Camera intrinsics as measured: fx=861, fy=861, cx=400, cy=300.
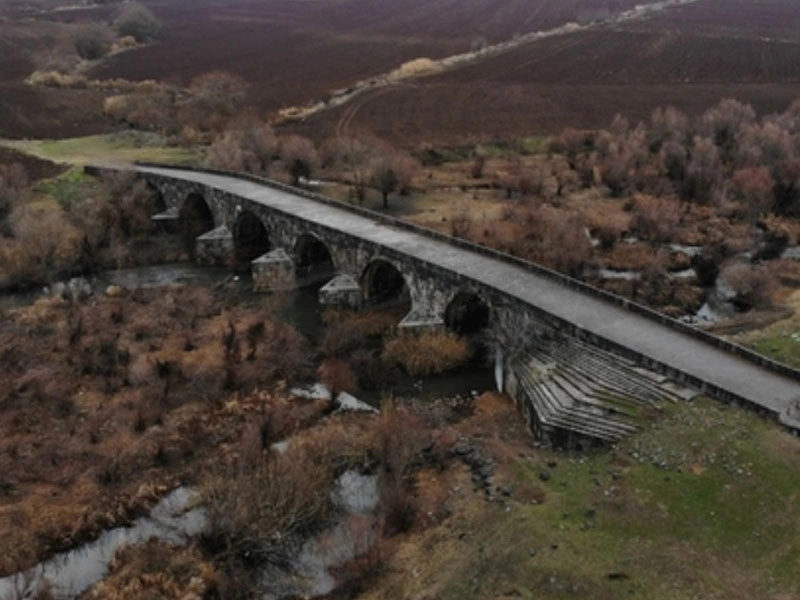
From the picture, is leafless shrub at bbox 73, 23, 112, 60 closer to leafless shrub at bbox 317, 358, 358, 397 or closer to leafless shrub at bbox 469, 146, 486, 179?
leafless shrub at bbox 469, 146, 486, 179

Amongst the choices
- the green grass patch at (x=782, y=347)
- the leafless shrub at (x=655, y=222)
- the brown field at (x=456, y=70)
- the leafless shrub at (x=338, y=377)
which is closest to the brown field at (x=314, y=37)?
the brown field at (x=456, y=70)

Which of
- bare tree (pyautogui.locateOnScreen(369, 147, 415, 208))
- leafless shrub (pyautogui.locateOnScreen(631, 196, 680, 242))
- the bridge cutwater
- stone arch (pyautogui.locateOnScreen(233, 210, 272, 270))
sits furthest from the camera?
bare tree (pyautogui.locateOnScreen(369, 147, 415, 208))

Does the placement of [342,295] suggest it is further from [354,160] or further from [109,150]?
[109,150]

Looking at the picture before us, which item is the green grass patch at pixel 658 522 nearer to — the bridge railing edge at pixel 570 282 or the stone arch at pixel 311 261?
the bridge railing edge at pixel 570 282

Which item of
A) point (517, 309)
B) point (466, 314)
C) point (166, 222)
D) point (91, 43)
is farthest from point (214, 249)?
point (91, 43)

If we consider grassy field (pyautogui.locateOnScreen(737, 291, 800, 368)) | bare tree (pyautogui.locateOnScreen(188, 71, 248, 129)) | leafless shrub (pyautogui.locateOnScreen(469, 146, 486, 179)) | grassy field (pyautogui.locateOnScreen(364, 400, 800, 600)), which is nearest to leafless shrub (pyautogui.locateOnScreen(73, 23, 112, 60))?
bare tree (pyautogui.locateOnScreen(188, 71, 248, 129))

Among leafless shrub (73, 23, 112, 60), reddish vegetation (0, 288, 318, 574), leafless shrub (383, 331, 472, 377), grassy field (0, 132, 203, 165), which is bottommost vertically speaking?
reddish vegetation (0, 288, 318, 574)
